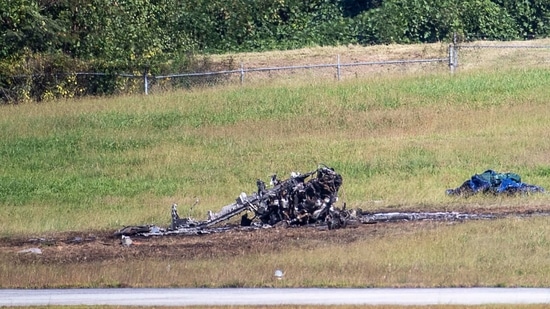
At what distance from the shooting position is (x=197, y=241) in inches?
843

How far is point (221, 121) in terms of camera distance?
37.8m

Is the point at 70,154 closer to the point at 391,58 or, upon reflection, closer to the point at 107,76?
the point at 107,76

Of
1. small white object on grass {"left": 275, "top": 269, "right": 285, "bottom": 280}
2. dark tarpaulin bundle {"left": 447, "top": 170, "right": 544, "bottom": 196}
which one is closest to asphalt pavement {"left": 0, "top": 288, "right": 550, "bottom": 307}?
small white object on grass {"left": 275, "top": 269, "right": 285, "bottom": 280}

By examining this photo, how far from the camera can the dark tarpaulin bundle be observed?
25.1 m

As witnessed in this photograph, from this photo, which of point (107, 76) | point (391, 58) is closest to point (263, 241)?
point (107, 76)

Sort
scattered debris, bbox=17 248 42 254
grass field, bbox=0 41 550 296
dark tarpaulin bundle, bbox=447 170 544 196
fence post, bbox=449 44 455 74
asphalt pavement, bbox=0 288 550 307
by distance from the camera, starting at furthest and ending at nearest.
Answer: fence post, bbox=449 44 455 74 → dark tarpaulin bundle, bbox=447 170 544 196 → scattered debris, bbox=17 248 42 254 → grass field, bbox=0 41 550 296 → asphalt pavement, bbox=0 288 550 307

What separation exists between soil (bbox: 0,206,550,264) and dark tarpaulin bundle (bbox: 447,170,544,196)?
1.88 meters

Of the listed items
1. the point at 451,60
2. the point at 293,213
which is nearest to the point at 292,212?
the point at 293,213

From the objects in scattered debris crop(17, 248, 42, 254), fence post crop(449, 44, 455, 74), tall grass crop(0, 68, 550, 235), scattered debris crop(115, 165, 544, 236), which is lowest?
tall grass crop(0, 68, 550, 235)

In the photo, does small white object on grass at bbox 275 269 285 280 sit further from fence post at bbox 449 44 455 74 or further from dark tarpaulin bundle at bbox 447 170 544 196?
fence post at bbox 449 44 455 74

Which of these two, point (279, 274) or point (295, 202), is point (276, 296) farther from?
point (295, 202)

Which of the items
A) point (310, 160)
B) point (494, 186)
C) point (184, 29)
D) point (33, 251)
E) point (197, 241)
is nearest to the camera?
point (33, 251)

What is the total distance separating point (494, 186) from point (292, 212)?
510 centimetres

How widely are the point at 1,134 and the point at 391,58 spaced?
15825 millimetres
